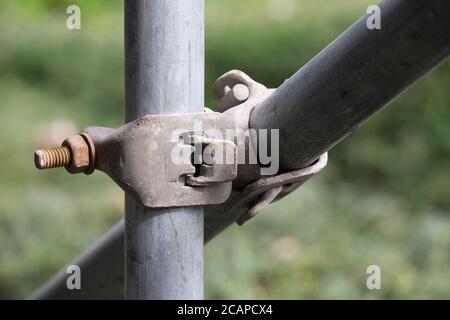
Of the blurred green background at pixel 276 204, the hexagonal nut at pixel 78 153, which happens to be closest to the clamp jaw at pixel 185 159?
the hexagonal nut at pixel 78 153

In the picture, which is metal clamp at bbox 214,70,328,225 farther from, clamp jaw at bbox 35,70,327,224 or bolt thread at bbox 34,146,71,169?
bolt thread at bbox 34,146,71,169

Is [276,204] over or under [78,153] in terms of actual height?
over

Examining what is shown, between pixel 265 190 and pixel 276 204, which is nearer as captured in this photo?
pixel 265 190

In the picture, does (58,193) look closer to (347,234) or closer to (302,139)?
(347,234)

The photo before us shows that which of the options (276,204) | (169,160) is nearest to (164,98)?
(169,160)

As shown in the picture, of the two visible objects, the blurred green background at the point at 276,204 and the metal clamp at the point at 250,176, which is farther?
the blurred green background at the point at 276,204

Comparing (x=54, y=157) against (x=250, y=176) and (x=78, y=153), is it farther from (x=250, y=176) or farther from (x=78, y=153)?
(x=250, y=176)

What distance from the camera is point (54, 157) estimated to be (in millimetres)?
817

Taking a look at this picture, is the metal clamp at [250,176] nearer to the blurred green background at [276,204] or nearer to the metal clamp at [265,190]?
the metal clamp at [265,190]

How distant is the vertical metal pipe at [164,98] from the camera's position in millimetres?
776

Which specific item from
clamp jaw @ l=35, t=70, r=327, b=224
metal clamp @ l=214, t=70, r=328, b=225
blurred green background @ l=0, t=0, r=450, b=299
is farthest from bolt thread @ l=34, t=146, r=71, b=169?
blurred green background @ l=0, t=0, r=450, b=299

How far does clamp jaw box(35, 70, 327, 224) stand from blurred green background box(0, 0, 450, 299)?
1280mm

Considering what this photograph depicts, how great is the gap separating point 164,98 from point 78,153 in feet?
0.32

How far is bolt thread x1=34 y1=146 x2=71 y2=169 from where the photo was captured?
2.68ft
